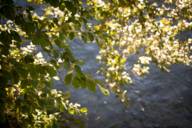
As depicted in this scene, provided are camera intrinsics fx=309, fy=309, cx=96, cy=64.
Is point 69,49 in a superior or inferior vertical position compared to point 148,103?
inferior

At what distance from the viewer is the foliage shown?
270 cm

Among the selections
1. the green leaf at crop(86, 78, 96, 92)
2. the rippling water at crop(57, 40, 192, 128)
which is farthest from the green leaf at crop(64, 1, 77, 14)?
the rippling water at crop(57, 40, 192, 128)

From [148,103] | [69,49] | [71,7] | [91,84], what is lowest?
[91,84]

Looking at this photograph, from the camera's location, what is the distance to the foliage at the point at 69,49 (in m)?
2.70

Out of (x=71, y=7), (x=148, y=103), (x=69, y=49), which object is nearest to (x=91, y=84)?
(x=69, y=49)

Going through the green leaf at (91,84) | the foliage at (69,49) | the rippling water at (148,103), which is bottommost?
the green leaf at (91,84)

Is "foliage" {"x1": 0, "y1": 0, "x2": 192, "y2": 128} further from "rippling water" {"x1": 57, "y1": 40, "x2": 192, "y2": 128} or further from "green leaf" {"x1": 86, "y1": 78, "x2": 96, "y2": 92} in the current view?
"rippling water" {"x1": 57, "y1": 40, "x2": 192, "y2": 128}

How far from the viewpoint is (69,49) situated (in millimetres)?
2848

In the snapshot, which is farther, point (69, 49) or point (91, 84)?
point (69, 49)

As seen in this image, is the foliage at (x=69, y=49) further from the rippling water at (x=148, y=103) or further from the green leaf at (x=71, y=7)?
the rippling water at (x=148, y=103)

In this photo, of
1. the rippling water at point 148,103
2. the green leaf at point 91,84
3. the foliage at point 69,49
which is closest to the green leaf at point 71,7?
the foliage at point 69,49

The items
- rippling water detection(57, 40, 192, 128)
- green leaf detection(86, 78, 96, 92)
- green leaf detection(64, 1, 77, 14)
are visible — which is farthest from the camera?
rippling water detection(57, 40, 192, 128)

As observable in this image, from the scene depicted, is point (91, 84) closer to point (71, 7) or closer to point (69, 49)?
point (69, 49)

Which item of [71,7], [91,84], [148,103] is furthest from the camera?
[148,103]
